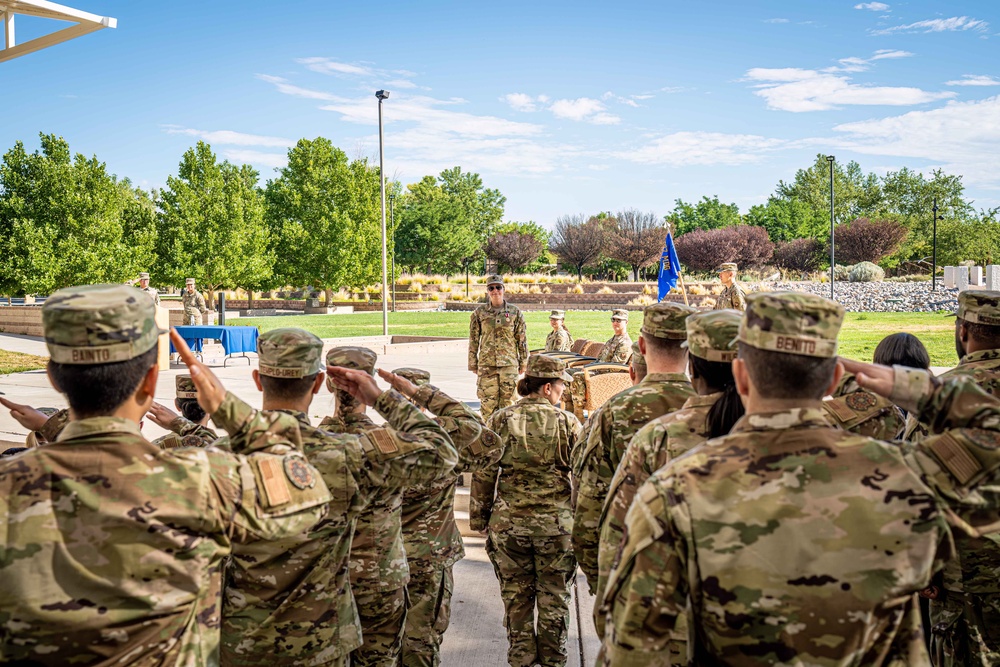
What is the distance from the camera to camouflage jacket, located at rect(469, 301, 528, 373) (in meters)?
10.4

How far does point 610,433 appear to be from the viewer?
11.4ft

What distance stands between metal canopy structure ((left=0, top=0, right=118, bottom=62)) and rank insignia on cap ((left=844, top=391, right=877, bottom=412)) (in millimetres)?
8651

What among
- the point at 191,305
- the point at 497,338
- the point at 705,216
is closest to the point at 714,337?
the point at 497,338

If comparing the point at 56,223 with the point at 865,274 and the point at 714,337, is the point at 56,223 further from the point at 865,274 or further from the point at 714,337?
the point at 865,274

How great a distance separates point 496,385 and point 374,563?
22.7 feet

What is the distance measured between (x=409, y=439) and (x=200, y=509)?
1.13m

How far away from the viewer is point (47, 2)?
876cm

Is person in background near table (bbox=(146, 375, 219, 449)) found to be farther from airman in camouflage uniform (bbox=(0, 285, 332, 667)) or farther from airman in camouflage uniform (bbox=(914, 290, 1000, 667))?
airman in camouflage uniform (bbox=(914, 290, 1000, 667))

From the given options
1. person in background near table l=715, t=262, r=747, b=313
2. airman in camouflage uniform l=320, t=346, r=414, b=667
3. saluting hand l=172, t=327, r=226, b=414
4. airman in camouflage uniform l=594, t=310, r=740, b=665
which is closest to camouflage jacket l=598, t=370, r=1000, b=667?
airman in camouflage uniform l=594, t=310, r=740, b=665

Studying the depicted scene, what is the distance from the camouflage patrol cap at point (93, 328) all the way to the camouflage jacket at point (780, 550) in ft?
4.50

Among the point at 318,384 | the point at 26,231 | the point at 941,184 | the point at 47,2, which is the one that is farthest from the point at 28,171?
the point at 941,184

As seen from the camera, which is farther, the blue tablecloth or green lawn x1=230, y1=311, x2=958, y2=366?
green lawn x1=230, y1=311, x2=958, y2=366

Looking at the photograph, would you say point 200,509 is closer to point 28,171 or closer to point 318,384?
point 318,384

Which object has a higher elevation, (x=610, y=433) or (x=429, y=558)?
(x=610, y=433)
